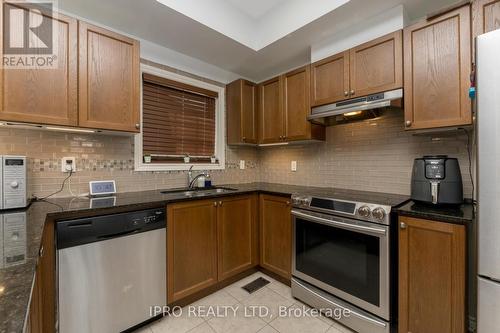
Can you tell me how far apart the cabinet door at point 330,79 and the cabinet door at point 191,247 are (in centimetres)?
148

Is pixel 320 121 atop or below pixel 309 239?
atop

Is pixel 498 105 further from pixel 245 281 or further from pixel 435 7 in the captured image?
pixel 245 281

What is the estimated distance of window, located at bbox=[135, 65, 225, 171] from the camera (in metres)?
2.32

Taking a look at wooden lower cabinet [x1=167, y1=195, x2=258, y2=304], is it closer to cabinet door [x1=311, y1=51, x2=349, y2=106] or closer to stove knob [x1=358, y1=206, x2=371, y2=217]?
stove knob [x1=358, y1=206, x2=371, y2=217]

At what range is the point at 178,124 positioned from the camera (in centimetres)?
259

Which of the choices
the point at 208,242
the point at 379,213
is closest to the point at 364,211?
the point at 379,213

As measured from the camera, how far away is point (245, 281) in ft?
7.73

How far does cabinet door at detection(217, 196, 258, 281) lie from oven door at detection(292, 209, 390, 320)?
0.53m

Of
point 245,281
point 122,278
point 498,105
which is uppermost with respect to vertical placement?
point 498,105

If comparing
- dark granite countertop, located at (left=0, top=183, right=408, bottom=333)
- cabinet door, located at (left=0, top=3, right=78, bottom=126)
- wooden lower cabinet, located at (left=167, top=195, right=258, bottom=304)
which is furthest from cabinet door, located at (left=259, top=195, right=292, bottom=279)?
cabinet door, located at (left=0, top=3, right=78, bottom=126)

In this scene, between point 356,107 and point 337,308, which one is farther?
point 356,107

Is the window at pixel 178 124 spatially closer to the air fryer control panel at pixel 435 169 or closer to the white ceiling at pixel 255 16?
the white ceiling at pixel 255 16

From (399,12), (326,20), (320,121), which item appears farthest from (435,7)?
(320,121)

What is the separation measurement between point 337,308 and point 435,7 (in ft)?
8.25
